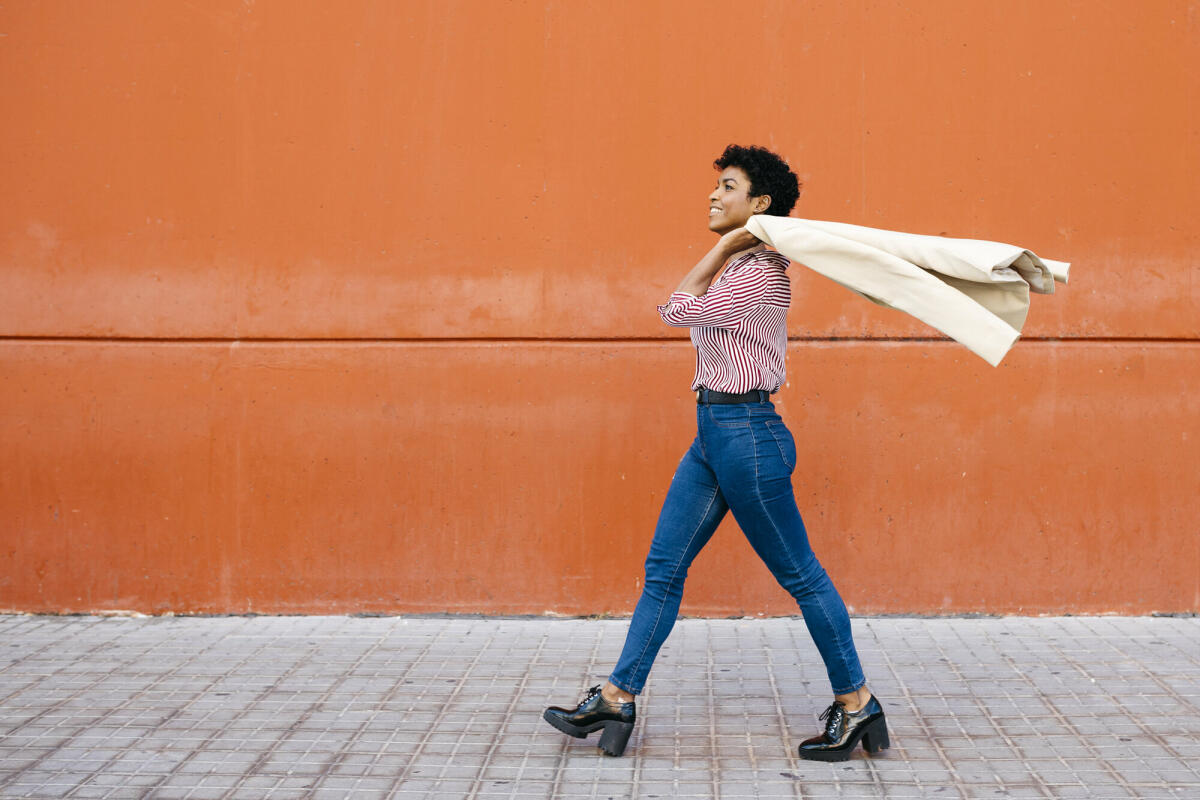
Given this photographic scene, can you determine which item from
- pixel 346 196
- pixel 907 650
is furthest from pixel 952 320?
pixel 346 196

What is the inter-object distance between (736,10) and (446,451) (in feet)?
7.99

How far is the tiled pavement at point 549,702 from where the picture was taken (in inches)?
136

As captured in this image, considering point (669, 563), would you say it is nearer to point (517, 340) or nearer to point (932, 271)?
point (932, 271)

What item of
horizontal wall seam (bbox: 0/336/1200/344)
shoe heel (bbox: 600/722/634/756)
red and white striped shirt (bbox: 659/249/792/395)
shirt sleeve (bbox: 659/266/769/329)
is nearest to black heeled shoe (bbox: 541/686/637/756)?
shoe heel (bbox: 600/722/634/756)

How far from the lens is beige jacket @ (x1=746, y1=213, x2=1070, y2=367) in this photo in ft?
11.1

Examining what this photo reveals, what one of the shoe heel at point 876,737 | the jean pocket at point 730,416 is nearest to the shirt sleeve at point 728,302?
the jean pocket at point 730,416

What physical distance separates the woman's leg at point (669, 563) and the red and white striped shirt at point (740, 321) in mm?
276

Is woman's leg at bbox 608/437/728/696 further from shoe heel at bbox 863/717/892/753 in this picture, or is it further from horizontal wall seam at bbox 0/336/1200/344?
horizontal wall seam at bbox 0/336/1200/344

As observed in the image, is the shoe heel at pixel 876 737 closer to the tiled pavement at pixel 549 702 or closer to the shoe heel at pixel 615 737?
the tiled pavement at pixel 549 702

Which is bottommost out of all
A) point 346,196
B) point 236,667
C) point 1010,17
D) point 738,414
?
point 236,667

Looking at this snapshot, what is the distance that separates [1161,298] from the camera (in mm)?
5289

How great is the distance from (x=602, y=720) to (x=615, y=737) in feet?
0.22

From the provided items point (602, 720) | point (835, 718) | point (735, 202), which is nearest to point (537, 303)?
point (735, 202)

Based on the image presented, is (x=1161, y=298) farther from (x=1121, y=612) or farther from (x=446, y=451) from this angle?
(x=446, y=451)
